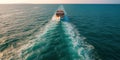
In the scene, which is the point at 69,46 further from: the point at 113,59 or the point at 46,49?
the point at 113,59

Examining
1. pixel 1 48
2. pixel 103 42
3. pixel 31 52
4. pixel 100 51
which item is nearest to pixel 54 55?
pixel 31 52

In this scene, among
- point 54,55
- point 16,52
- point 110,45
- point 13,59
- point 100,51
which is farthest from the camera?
point 110,45

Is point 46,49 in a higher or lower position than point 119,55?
higher

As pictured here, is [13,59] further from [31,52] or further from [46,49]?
[46,49]

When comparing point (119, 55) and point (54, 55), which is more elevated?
point (54, 55)

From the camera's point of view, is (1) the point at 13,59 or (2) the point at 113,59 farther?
(2) the point at 113,59

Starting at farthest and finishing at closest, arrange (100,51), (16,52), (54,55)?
(100,51) < (16,52) < (54,55)

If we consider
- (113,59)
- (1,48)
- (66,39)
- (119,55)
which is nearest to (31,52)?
(1,48)

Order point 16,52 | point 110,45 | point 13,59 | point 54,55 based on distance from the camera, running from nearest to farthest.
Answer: point 13,59
point 54,55
point 16,52
point 110,45

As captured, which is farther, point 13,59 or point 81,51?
point 81,51
